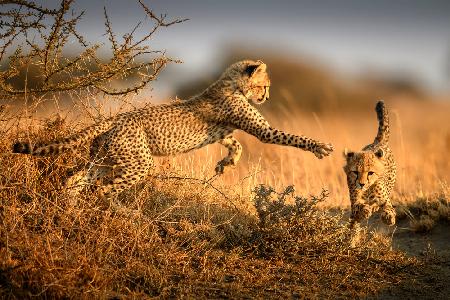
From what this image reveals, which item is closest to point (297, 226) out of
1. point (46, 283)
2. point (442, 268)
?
point (442, 268)

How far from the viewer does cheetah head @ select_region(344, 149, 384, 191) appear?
685cm

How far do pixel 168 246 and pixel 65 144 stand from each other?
129cm

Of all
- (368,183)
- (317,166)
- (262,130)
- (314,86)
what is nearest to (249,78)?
(262,130)

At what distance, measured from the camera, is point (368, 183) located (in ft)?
22.6

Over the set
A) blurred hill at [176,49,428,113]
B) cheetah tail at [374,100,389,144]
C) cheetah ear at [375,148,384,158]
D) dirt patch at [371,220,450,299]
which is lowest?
dirt patch at [371,220,450,299]

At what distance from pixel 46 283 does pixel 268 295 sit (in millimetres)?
1507

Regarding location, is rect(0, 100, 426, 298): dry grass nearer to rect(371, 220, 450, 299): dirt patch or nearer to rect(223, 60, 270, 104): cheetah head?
rect(371, 220, 450, 299): dirt patch

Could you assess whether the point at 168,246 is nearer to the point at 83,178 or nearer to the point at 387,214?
the point at 83,178

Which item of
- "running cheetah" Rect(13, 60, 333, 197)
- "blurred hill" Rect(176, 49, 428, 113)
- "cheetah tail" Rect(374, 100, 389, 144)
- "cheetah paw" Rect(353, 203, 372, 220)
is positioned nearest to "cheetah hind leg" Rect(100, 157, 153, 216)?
"running cheetah" Rect(13, 60, 333, 197)

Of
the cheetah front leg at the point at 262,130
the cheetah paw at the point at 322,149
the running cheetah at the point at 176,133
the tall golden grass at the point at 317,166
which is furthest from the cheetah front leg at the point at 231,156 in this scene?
the cheetah paw at the point at 322,149

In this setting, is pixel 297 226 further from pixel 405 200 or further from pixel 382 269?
pixel 405 200

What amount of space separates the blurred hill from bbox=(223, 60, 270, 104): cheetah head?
17.6 meters

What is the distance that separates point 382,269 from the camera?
5.77m

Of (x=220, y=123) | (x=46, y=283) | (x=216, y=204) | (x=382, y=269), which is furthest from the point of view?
(x=220, y=123)
